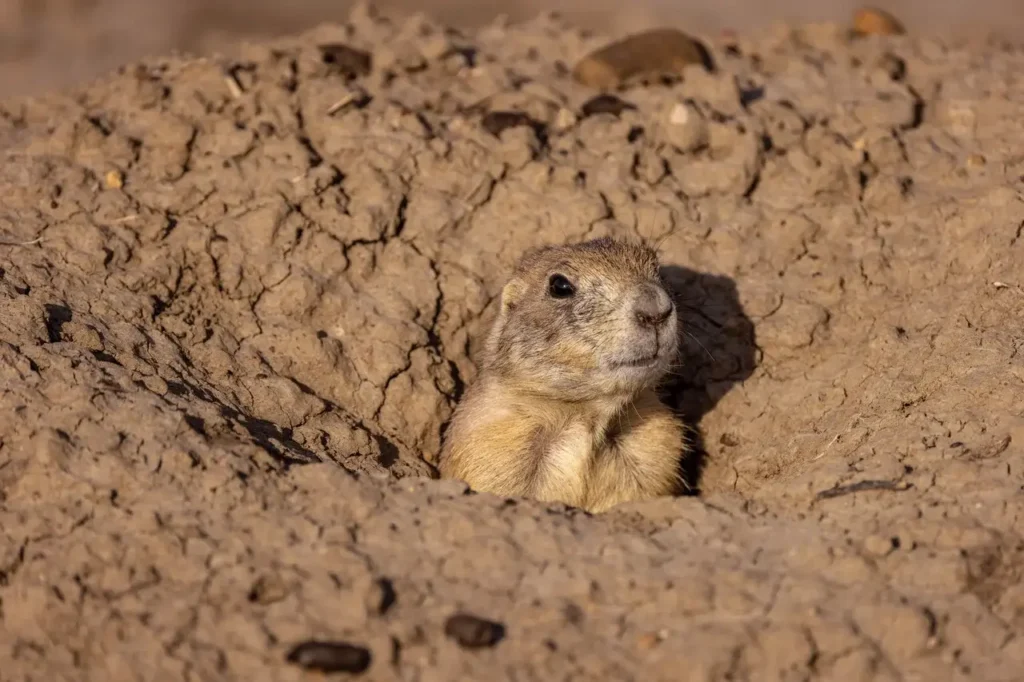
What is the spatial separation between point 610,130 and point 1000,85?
274 centimetres

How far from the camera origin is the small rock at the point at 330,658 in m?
4.20

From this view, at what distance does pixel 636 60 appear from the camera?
27.8ft

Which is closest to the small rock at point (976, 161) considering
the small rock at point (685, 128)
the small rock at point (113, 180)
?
the small rock at point (685, 128)

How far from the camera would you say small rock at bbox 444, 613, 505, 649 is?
429 centimetres

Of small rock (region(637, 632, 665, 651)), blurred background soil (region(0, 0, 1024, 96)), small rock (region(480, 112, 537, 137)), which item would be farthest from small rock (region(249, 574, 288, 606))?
blurred background soil (region(0, 0, 1024, 96))

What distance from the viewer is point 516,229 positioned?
7516mm

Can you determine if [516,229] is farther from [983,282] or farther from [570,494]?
[983,282]

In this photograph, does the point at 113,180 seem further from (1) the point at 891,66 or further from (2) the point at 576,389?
(1) the point at 891,66

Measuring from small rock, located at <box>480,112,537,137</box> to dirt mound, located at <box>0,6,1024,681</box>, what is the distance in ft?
0.10

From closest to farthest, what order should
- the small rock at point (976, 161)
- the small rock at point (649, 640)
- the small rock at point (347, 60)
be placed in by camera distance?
the small rock at point (649, 640) → the small rock at point (976, 161) → the small rock at point (347, 60)

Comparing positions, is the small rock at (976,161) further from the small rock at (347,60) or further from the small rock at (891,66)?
the small rock at (347,60)

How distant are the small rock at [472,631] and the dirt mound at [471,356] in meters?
0.01

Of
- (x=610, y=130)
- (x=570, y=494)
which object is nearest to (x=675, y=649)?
(x=570, y=494)

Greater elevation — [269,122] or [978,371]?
[269,122]
